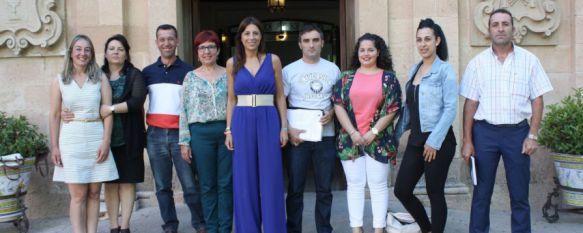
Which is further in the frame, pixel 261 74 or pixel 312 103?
pixel 312 103

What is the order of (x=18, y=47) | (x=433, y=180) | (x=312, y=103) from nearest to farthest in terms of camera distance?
(x=433, y=180) < (x=312, y=103) < (x=18, y=47)

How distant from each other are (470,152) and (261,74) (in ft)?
5.81

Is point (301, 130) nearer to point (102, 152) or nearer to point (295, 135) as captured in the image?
point (295, 135)

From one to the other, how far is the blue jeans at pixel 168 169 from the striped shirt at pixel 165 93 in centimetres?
8

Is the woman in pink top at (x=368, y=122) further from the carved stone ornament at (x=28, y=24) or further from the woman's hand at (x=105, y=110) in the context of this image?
the carved stone ornament at (x=28, y=24)

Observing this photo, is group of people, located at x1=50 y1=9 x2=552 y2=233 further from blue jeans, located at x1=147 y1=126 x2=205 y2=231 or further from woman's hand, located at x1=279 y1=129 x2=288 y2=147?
blue jeans, located at x1=147 y1=126 x2=205 y2=231

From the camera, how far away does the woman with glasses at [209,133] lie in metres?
4.44

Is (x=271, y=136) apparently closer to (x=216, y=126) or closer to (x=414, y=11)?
(x=216, y=126)

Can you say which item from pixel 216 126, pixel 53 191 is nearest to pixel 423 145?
pixel 216 126

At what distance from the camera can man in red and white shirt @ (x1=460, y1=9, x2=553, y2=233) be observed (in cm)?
421

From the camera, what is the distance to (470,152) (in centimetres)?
442

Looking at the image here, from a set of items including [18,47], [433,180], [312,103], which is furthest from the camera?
[18,47]

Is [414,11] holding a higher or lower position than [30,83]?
higher

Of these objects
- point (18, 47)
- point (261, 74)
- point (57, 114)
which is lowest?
point (57, 114)
